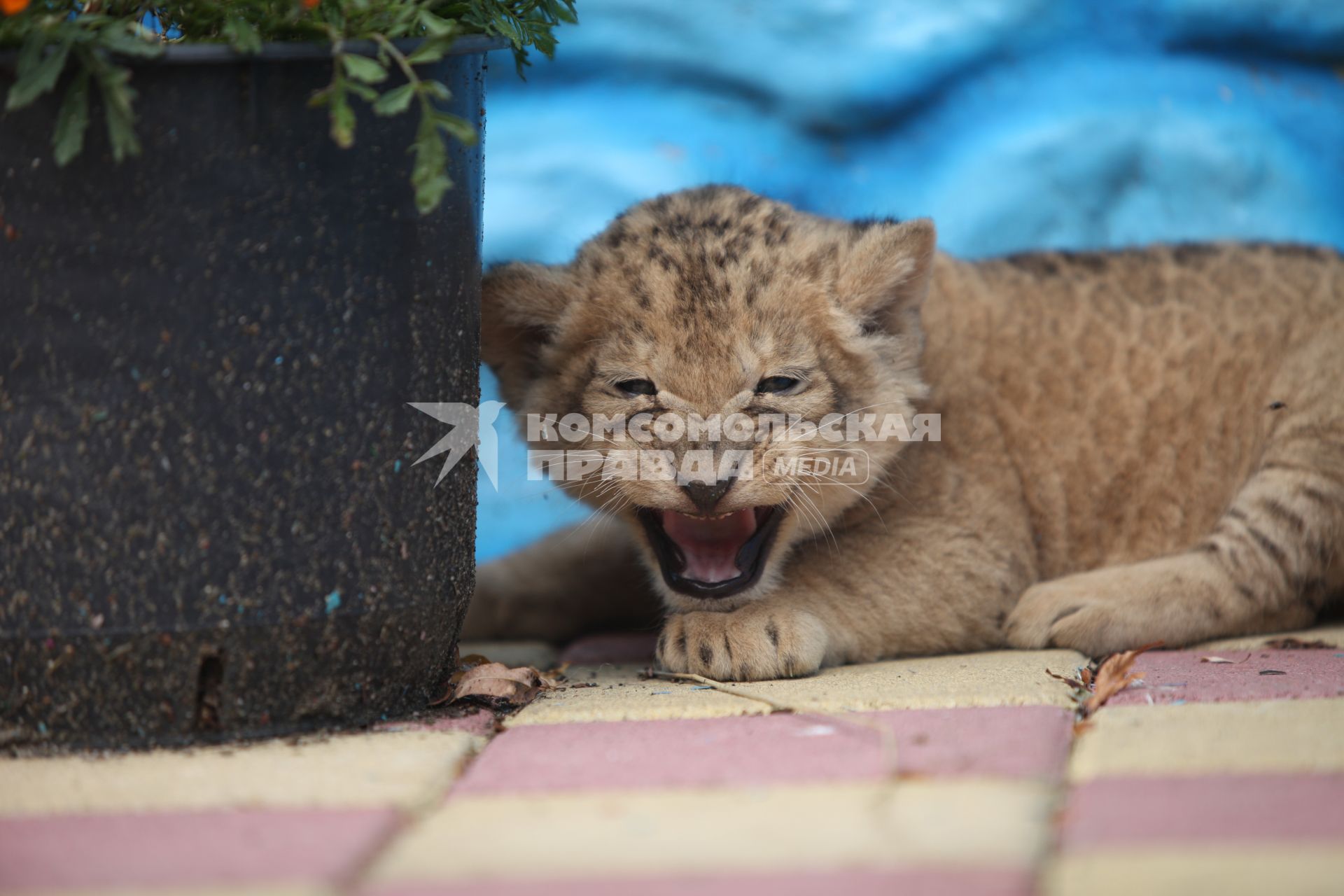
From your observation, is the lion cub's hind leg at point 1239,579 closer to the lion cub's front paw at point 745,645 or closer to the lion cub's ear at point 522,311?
the lion cub's front paw at point 745,645

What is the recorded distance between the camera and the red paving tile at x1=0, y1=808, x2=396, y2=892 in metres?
1.69

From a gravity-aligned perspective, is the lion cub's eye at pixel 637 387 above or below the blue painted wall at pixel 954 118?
below

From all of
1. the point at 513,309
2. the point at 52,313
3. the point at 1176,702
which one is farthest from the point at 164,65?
the point at 1176,702

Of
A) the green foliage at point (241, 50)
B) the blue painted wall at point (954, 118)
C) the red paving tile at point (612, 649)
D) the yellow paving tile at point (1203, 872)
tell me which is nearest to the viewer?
the yellow paving tile at point (1203, 872)

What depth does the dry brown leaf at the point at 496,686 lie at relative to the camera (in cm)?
273

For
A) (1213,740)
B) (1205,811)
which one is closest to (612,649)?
(1213,740)

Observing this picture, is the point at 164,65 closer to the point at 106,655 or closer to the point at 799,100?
the point at 106,655

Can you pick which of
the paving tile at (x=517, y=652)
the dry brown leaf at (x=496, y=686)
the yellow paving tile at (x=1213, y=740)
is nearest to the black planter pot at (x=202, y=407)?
the dry brown leaf at (x=496, y=686)

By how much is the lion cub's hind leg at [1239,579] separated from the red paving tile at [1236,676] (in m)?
0.13

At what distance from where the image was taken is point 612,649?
391 cm

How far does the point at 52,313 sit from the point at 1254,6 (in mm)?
4562

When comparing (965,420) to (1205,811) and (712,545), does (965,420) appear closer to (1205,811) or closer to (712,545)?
(712,545)

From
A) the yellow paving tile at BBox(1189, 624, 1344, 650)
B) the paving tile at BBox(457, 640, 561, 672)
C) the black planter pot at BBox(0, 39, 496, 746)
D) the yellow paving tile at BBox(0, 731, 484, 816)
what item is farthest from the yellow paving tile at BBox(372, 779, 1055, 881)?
the yellow paving tile at BBox(1189, 624, 1344, 650)

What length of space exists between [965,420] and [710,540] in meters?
0.87
